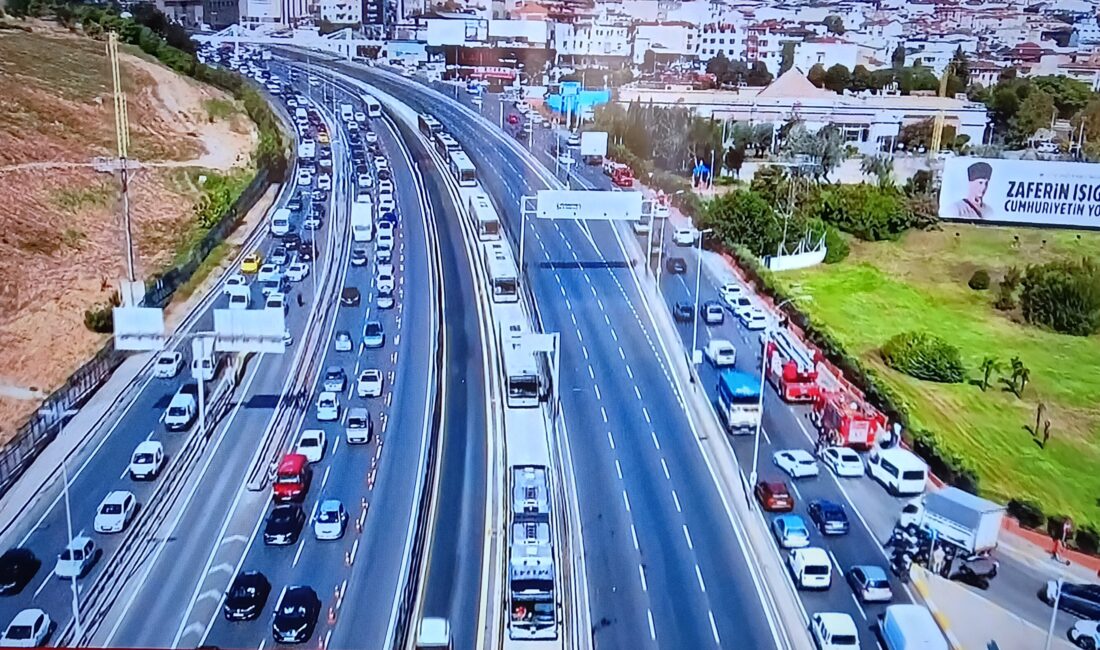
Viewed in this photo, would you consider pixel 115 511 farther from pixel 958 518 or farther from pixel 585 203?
pixel 958 518

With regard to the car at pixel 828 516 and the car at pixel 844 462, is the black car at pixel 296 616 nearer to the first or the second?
the car at pixel 828 516

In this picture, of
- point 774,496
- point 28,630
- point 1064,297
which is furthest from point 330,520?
point 1064,297

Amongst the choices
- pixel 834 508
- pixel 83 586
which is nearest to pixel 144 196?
pixel 83 586

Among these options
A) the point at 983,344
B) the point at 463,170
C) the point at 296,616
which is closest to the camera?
the point at 296,616

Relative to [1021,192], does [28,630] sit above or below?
below

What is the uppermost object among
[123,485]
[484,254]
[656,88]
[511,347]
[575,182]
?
[656,88]

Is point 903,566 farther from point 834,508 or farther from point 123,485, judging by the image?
point 123,485
